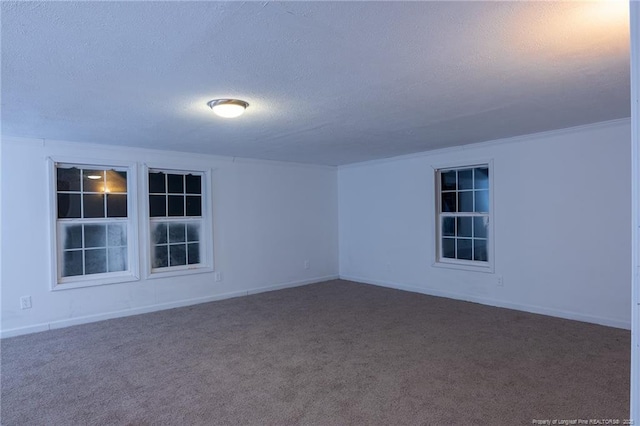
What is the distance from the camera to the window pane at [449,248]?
5.55 meters

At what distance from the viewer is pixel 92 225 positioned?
4.71 m

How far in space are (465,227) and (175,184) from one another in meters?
4.20

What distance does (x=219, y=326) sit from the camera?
13.9 ft

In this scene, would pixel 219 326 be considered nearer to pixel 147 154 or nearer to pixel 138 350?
pixel 138 350

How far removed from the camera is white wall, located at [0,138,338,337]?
4102 millimetres

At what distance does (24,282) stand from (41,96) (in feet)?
7.95

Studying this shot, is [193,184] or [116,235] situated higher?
[193,184]

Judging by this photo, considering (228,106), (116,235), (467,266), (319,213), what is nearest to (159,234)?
(116,235)

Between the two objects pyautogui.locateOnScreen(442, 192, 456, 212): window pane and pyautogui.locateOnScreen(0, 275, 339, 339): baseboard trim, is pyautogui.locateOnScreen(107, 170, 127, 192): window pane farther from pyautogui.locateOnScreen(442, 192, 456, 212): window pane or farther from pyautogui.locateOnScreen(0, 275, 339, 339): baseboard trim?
pyautogui.locateOnScreen(442, 192, 456, 212): window pane

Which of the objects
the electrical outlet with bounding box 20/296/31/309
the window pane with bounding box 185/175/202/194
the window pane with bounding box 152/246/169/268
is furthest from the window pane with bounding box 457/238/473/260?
the electrical outlet with bounding box 20/296/31/309

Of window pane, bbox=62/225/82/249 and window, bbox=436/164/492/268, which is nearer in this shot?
window pane, bbox=62/225/82/249

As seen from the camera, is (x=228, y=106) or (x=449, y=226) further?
(x=449, y=226)

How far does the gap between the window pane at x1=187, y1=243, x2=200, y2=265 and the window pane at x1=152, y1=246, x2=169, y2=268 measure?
318 mm

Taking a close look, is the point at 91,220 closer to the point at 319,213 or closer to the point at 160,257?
the point at 160,257
